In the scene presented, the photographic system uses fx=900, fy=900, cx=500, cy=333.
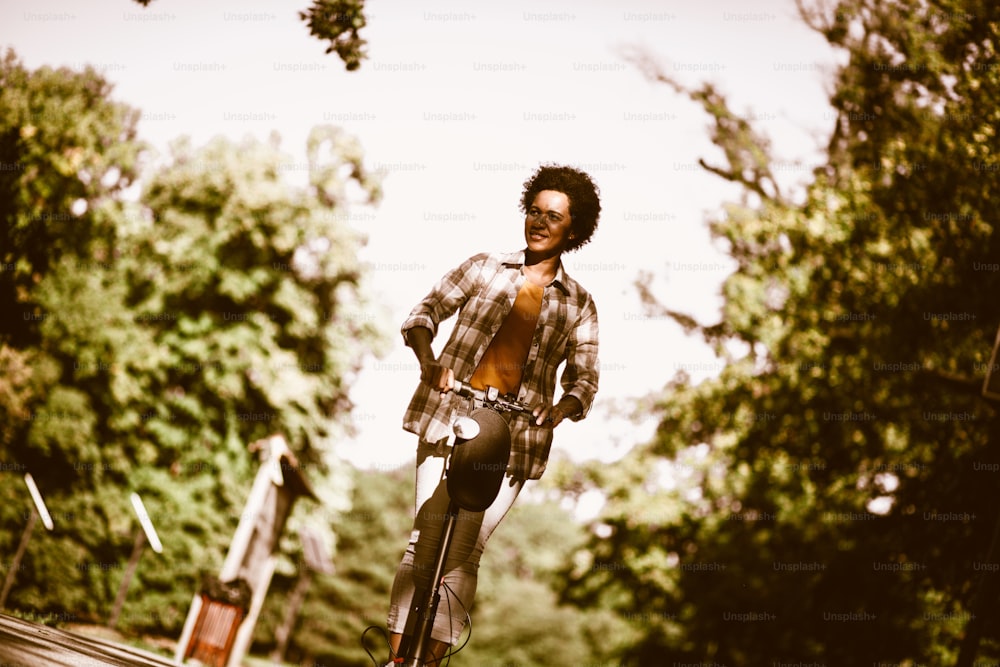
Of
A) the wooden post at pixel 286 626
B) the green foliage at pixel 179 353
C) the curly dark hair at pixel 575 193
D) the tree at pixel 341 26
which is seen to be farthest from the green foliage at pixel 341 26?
the wooden post at pixel 286 626

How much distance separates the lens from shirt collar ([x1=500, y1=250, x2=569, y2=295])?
4.23 m

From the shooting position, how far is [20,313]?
12.2m

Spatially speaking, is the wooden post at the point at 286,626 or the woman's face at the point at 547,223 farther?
the wooden post at the point at 286,626

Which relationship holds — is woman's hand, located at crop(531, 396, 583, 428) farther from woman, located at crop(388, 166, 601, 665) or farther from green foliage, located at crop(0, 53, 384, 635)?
green foliage, located at crop(0, 53, 384, 635)

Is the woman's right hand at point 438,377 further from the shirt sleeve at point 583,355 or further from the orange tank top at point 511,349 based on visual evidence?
the shirt sleeve at point 583,355

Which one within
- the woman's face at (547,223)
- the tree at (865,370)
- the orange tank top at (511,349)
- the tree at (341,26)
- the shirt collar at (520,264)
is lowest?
the orange tank top at (511,349)

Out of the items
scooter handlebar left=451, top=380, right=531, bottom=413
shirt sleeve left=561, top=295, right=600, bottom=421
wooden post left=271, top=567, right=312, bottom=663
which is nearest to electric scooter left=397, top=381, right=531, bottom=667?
scooter handlebar left=451, top=380, right=531, bottom=413

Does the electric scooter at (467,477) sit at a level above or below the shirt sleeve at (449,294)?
below

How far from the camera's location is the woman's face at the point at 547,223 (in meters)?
4.21

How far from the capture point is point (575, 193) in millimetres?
4324

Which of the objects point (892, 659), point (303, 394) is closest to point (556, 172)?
point (892, 659)

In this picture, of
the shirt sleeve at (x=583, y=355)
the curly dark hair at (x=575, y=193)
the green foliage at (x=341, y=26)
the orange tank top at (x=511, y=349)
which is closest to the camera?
the orange tank top at (x=511, y=349)

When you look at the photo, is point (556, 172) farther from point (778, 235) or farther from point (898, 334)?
point (778, 235)

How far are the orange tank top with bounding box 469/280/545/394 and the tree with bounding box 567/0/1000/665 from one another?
12.8 ft
